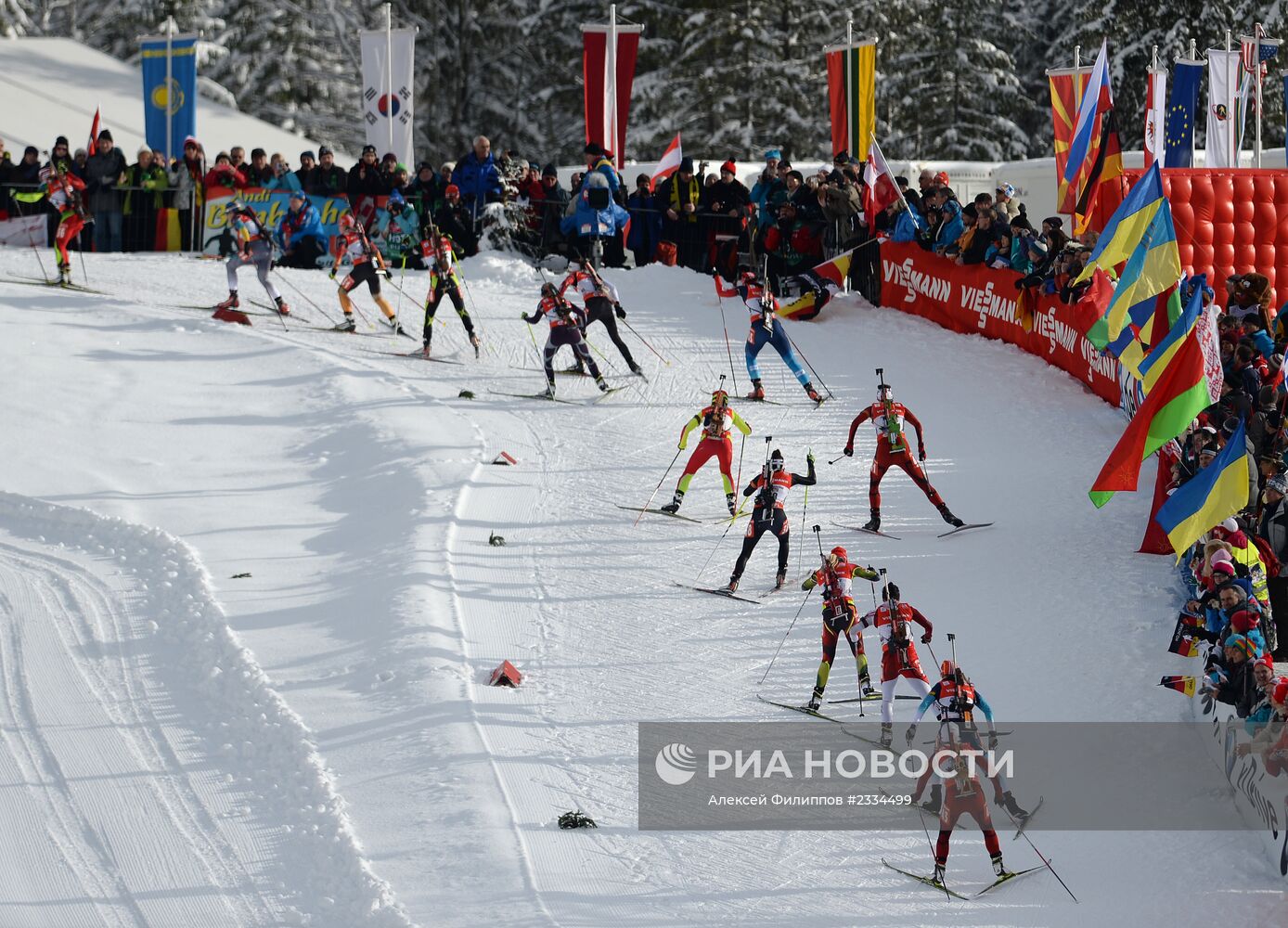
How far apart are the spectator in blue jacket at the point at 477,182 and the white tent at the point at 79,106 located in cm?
836

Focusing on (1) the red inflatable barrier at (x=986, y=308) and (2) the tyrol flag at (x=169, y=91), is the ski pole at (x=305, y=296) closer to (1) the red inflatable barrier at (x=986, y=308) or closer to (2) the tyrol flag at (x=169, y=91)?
(2) the tyrol flag at (x=169, y=91)

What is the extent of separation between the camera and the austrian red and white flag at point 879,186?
22422 millimetres

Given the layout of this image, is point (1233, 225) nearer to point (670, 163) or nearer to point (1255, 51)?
point (1255, 51)

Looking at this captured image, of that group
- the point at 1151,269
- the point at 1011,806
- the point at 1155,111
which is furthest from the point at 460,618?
the point at 1155,111

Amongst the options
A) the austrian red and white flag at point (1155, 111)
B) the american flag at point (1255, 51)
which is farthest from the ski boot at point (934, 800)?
the american flag at point (1255, 51)

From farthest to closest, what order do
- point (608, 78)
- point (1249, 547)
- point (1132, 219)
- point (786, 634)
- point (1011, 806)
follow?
point (608, 78) < point (1132, 219) < point (786, 634) < point (1249, 547) < point (1011, 806)

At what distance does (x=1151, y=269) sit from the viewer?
49.4 ft

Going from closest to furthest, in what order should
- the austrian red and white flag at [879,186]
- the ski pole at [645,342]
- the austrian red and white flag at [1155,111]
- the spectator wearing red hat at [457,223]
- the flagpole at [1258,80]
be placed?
the ski pole at [645,342] → the austrian red and white flag at [879,186] → the austrian red and white flag at [1155,111] → the flagpole at [1258,80] → the spectator wearing red hat at [457,223]

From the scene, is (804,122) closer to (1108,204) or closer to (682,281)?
(682,281)

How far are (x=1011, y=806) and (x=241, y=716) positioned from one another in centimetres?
545

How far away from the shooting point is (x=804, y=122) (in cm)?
4097

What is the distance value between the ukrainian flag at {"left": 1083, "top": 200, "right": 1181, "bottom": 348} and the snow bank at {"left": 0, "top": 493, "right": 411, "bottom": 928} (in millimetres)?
8075

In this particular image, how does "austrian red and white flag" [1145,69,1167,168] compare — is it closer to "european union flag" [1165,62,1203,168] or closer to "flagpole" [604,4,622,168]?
"european union flag" [1165,62,1203,168]

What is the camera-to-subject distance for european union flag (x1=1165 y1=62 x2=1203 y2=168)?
2506 cm
